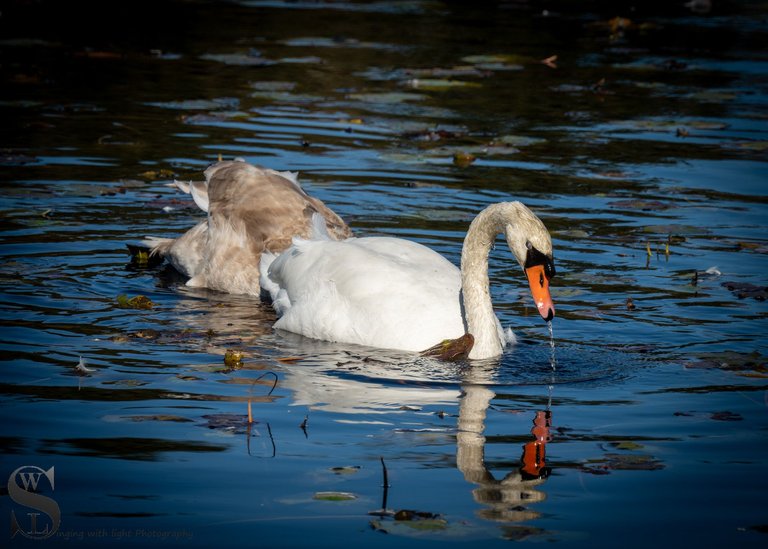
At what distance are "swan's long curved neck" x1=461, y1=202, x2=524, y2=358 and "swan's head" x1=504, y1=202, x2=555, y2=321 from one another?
0.23m

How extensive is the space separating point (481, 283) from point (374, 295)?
0.87 metres

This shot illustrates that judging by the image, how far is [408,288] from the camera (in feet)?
31.7

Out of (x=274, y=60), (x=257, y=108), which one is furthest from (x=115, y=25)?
(x=257, y=108)

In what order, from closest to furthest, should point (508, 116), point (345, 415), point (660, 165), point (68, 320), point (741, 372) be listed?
1. point (345, 415)
2. point (741, 372)
3. point (68, 320)
4. point (660, 165)
5. point (508, 116)

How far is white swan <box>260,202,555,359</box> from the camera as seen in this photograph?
8945 millimetres

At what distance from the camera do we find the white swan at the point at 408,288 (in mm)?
8945

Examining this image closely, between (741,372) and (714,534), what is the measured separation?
2953 millimetres

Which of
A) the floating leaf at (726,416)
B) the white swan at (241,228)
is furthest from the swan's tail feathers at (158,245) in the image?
the floating leaf at (726,416)

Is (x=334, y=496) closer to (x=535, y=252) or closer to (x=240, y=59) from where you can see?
(x=535, y=252)

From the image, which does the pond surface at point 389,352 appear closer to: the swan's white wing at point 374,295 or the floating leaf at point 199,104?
the floating leaf at point 199,104

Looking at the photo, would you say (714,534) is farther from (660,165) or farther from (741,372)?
(660,165)

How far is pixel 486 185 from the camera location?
49.1 ft

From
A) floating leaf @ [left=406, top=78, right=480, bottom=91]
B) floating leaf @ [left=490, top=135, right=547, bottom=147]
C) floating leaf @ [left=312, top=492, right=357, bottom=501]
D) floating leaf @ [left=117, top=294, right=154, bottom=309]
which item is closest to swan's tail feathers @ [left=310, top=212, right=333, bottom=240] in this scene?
floating leaf @ [left=117, top=294, right=154, bottom=309]

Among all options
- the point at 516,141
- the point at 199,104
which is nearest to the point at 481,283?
the point at 516,141
